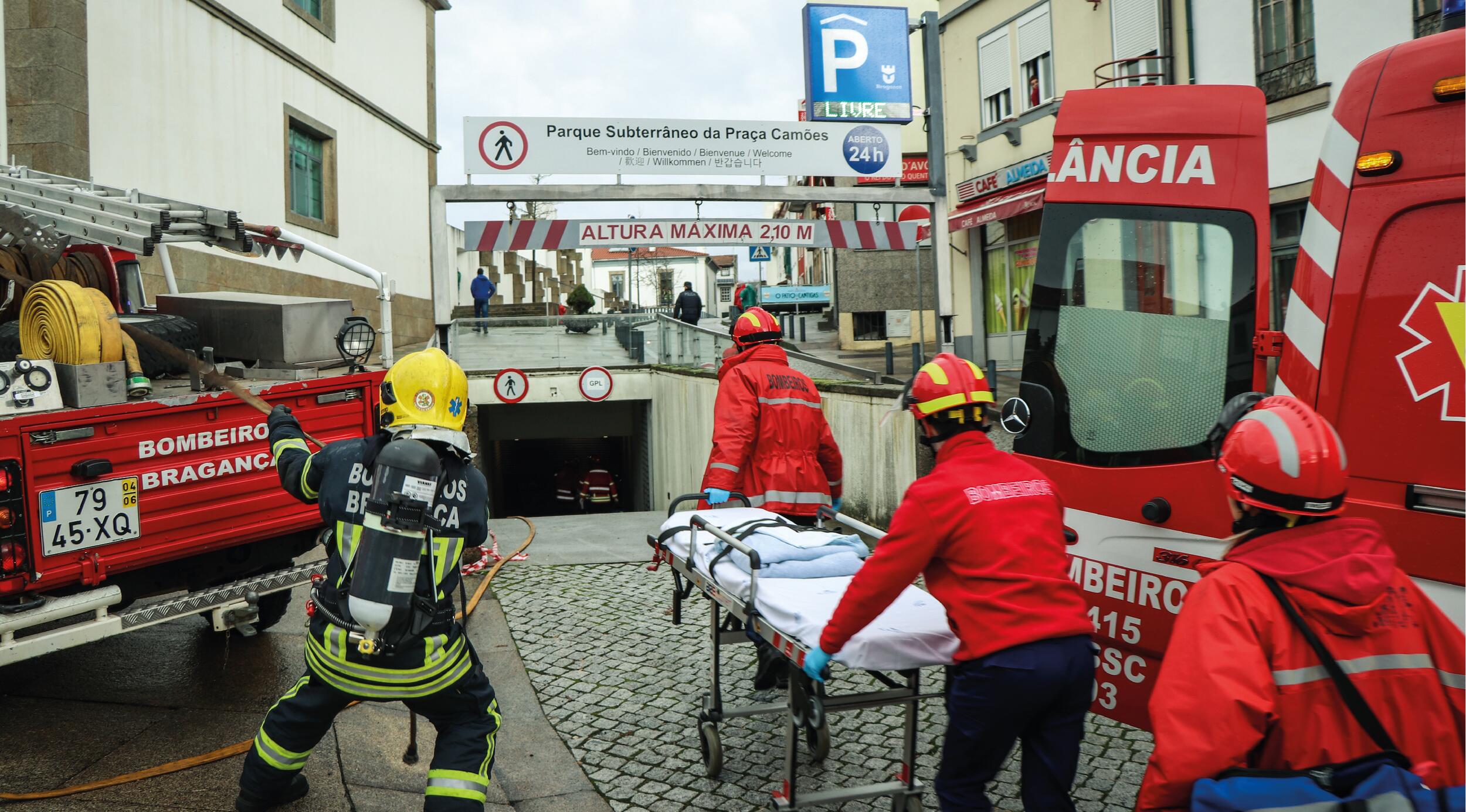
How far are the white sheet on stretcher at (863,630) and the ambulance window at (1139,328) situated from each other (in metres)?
0.97

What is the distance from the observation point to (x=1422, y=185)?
2.86 m

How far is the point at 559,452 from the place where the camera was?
28.0 metres

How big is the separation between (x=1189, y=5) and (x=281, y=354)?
42.9 ft

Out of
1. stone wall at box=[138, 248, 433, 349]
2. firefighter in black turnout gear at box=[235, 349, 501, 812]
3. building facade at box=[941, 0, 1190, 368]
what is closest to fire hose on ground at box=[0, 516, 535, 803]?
firefighter in black turnout gear at box=[235, 349, 501, 812]

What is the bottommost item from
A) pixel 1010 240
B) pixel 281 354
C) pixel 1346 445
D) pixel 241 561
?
pixel 241 561

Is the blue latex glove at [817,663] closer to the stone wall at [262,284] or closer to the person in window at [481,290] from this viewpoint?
the stone wall at [262,284]

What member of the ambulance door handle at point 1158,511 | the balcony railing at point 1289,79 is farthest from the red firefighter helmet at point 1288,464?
the balcony railing at point 1289,79

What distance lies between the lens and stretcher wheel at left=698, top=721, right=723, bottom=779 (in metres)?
4.17

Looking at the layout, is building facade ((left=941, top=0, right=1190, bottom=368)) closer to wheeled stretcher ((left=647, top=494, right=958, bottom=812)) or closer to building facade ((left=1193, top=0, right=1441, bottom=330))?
building facade ((left=1193, top=0, right=1441, bottom=330))

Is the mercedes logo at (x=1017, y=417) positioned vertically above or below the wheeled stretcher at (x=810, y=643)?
above

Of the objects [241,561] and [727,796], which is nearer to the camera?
[727,796]

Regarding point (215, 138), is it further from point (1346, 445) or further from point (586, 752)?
point (1346, 445)

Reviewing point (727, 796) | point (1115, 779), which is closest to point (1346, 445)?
point (1115, 779)

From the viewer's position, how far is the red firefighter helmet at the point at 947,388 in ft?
9.97
